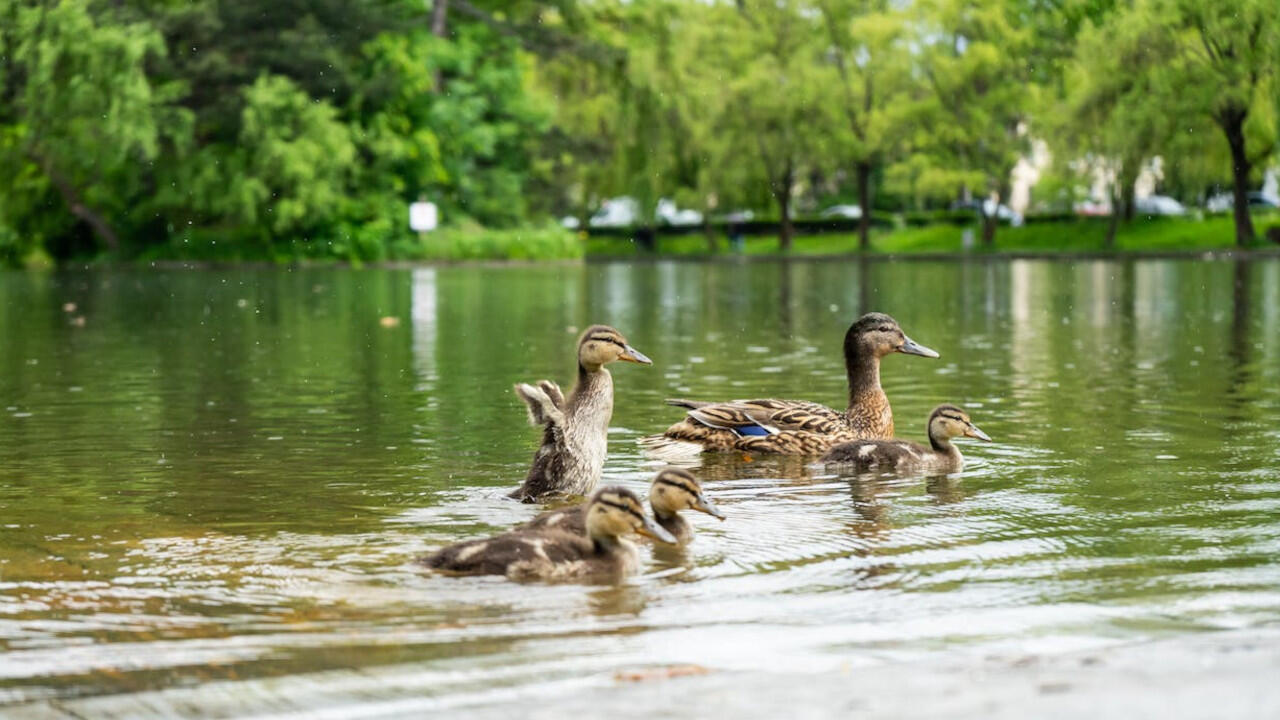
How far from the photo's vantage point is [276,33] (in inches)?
2564

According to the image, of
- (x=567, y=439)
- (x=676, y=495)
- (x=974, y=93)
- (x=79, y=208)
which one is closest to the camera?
(x=676, y=495)

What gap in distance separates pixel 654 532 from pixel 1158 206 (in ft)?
279

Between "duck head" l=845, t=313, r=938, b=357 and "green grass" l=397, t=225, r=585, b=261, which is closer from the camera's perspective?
"duck head" l=845, t=313, r=938, b=357

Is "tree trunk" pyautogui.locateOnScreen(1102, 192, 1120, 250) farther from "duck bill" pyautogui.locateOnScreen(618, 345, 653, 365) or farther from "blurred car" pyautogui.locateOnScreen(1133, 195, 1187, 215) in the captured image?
"duck bill" pyautogui.locateOnScreen(618, 345, 653, 365)

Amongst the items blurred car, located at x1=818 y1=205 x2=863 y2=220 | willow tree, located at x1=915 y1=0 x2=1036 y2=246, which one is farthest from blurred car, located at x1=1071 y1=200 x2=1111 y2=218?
blurred car, located at x1=818 y1=205 x2=863 y2=220

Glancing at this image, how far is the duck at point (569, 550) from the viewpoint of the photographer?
8.16 m

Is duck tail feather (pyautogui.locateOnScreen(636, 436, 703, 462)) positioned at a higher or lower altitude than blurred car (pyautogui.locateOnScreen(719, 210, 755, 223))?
lower

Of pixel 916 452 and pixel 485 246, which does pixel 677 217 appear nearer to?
pixel 485 246

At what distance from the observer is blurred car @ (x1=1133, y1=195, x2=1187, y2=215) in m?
88.1

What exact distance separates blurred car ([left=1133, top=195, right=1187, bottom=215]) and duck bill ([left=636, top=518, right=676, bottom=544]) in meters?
81.6

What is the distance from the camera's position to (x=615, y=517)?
8.35 meters

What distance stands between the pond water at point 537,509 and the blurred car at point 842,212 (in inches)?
2840

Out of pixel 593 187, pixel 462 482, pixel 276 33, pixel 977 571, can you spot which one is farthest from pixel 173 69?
pixel 977 571

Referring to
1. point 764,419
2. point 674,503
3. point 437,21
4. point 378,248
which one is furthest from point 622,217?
point 674,503
